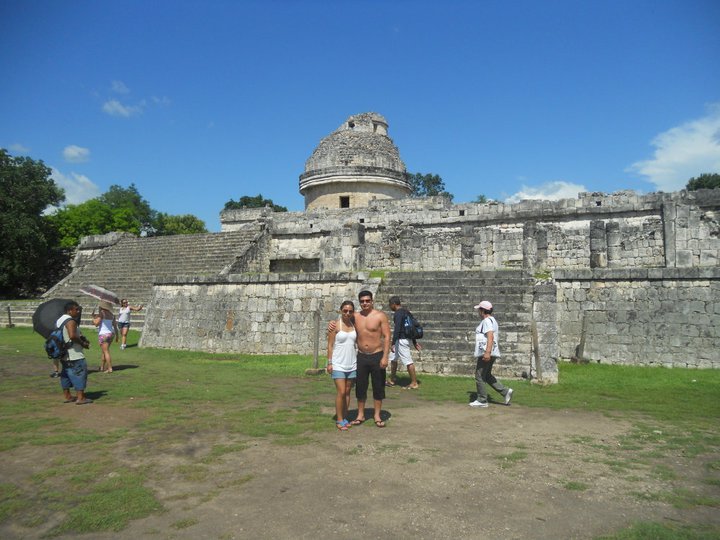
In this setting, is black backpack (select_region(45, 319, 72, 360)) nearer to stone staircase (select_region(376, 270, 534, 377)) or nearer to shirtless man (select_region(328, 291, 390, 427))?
shirtless man (select_region(328, 291, 390, 427))

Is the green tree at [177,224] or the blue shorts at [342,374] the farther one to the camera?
the green tree at [177,224]

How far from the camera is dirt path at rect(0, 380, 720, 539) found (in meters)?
3.65

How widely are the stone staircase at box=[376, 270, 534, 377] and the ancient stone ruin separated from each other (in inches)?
1.2

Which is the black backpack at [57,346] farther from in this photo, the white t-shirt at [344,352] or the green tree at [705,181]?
the green tree at [705,181]

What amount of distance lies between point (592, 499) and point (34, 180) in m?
33.8

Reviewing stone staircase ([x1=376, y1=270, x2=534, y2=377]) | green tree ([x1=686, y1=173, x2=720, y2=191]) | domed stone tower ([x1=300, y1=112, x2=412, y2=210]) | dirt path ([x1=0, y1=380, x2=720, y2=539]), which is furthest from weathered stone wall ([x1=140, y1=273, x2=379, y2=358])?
green tree ([x1=686, y1=173, x2=720, y2=191])

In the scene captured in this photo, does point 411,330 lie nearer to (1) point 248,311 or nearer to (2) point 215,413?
(2) point 215,413

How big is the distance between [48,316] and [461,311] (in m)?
7.91

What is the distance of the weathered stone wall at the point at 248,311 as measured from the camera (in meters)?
13.3

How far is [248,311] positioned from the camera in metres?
14.2

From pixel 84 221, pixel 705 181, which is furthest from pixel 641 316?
pixel 705 181

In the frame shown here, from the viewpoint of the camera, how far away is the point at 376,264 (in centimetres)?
1698

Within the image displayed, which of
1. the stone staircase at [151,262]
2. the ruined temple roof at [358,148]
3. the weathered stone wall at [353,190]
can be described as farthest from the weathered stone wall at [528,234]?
the ruined temple roof at [358,148]

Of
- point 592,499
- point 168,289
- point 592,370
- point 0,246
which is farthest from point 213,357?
point 0,246
